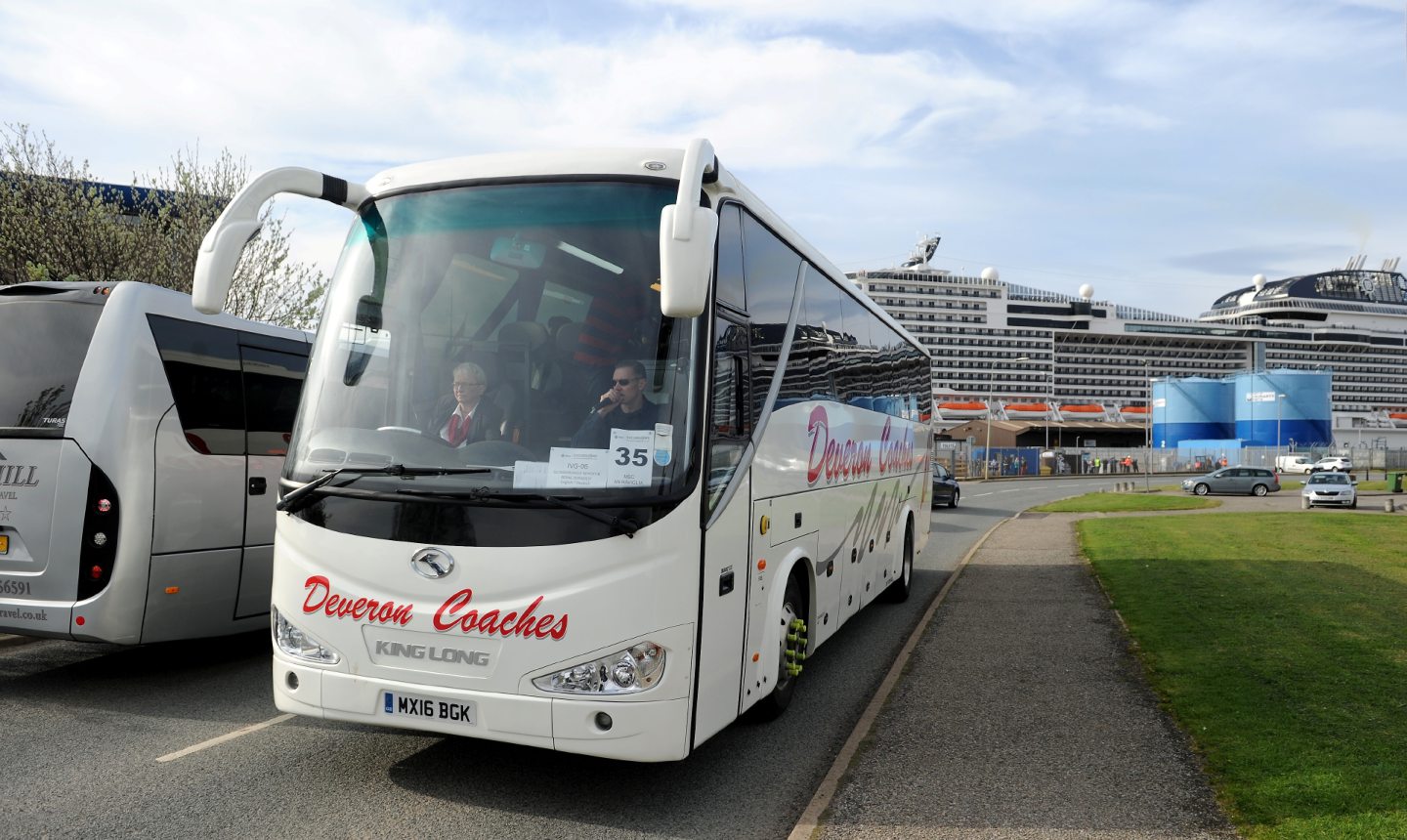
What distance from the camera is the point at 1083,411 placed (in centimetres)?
13688

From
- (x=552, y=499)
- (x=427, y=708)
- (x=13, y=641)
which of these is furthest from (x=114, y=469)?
(x=552, y=499)

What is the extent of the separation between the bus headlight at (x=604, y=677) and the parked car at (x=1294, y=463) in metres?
86.3

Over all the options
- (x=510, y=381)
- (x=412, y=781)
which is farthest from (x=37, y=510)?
(x=510, y=381)

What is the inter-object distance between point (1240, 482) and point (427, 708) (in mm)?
49763

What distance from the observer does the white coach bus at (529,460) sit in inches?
174

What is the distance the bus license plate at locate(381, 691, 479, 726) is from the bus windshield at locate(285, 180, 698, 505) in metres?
0.91

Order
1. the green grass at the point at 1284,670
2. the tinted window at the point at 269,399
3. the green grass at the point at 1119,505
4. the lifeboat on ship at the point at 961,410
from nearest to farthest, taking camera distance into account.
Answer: the green grass at the point at 1284,670 < the tinted window at the point at 269,399 < the green grass at the point at 1119,505 < the lifeboat on ship at the point at 961,410

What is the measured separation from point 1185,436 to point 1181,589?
10627 centimetres

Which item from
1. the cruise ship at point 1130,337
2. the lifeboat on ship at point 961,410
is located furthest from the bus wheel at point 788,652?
the cruise ship at point 1130,337

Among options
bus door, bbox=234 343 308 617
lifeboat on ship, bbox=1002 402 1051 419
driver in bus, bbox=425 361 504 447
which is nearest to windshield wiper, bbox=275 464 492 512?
driver in bus, bbox=425 361 504 447

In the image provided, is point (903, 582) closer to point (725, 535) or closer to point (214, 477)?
point (725, 535)

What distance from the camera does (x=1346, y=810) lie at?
4.78 m

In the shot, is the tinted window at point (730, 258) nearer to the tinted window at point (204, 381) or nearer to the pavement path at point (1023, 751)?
the pavement path at point (1023, 751)

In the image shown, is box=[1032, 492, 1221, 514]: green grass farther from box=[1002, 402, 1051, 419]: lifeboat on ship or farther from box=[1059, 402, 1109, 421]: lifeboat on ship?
box=[1059, 402, 1109, 421]: lifeboat on ship
